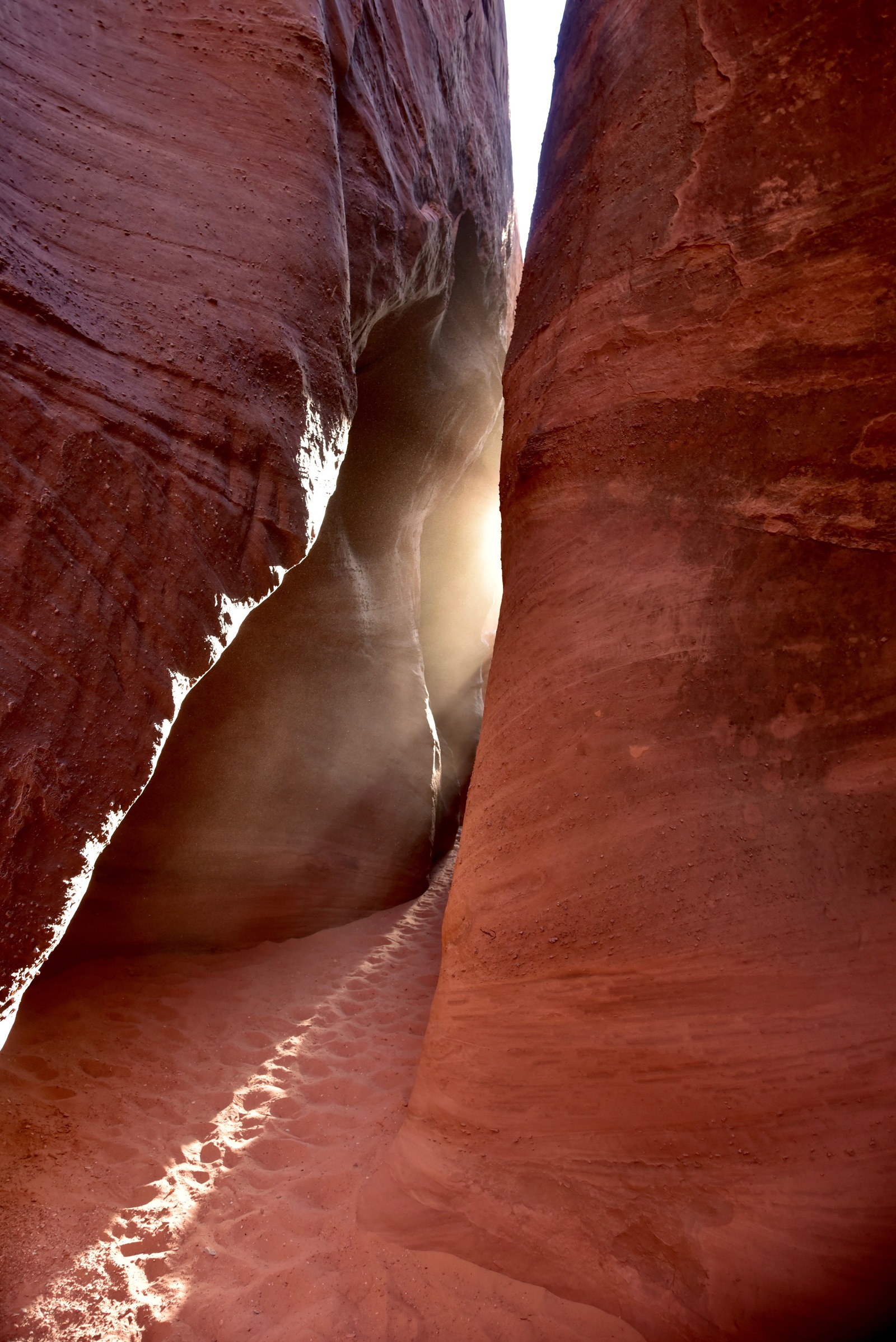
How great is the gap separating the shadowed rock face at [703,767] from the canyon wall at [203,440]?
50.7 inches

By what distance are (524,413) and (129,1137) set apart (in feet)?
11.7

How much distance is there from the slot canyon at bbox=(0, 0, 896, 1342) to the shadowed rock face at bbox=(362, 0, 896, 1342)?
0.04ft

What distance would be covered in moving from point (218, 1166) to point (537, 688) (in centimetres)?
222

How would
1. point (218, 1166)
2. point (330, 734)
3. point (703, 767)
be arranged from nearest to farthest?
point (703, 767), point (218, 1166), point (330, 734)

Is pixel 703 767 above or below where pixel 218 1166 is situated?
above

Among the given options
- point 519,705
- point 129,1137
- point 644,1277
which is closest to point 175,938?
point 129,1137

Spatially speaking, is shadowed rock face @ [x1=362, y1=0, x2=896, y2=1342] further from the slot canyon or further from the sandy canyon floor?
the sandy canyon floor

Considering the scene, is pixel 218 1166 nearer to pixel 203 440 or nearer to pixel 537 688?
pixel 537 688

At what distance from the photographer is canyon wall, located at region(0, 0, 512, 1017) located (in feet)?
6.72

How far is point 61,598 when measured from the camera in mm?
2061

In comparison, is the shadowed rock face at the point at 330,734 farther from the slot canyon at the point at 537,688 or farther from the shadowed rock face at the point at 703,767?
the shadowed rock face at the point at 703,767

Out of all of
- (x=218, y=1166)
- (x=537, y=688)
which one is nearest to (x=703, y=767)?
(x=537, y=688)

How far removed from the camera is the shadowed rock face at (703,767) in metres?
1.80

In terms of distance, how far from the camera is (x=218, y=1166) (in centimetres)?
244
